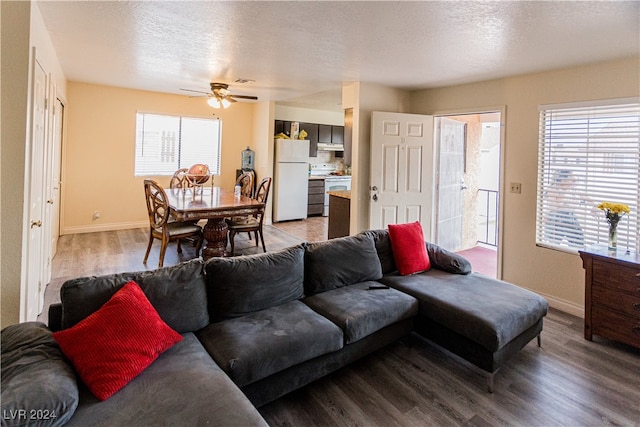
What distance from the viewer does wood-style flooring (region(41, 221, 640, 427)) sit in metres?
1.93

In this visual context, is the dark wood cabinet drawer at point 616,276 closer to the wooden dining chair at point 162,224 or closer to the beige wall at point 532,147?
the beige wall at point 532,147

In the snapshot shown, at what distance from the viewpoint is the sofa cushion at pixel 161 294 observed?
176 cm

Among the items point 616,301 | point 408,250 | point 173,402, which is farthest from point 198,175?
point 616,301

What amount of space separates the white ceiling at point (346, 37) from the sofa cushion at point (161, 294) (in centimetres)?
180

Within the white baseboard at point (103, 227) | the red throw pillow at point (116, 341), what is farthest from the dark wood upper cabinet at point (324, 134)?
the red throw pillow at point (116, 341)

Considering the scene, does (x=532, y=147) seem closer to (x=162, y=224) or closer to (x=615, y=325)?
(x=615, y=325)

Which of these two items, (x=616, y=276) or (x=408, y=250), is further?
(x=408, y=250)

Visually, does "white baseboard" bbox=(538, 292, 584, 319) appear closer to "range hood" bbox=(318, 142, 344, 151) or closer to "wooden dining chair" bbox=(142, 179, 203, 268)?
"wooden dining chair" bbox=(142, 179, 203, 268)

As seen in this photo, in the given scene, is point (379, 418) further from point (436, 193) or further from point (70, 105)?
point (70, 105)

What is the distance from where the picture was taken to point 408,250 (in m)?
3.07

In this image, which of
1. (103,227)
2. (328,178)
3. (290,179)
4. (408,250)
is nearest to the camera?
(408,250)

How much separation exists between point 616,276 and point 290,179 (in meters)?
5.78

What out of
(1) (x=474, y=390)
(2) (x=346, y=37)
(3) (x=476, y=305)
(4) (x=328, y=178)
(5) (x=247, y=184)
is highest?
(2) (x=346, y=37)

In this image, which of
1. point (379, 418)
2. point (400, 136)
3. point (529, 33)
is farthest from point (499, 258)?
point (379, 418)
